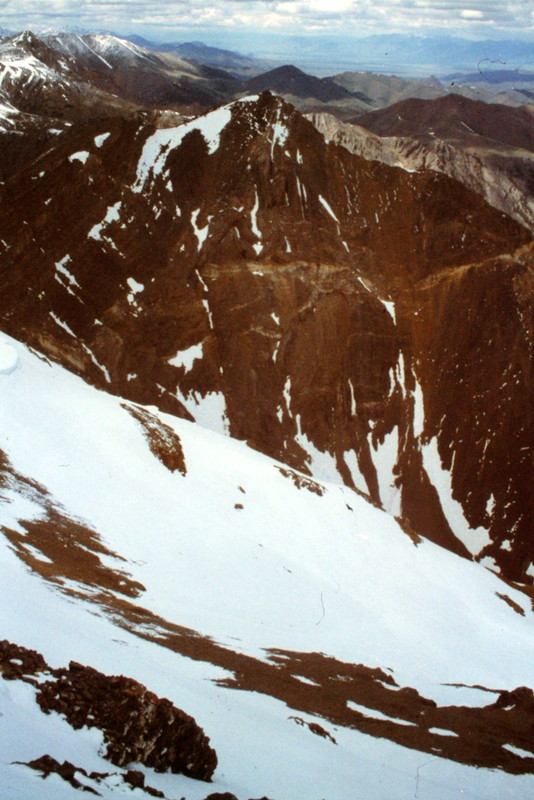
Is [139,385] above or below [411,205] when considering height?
below

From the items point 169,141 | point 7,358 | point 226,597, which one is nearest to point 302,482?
point 226,597

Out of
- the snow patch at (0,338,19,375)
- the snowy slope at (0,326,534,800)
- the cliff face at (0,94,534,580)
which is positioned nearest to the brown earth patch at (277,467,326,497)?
the snowy slope at (0,326,534,800)

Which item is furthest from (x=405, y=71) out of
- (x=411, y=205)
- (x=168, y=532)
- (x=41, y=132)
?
(x=168, y=532)

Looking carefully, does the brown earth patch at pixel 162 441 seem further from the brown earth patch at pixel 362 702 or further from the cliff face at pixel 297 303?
the cliff face at pixel 297 303

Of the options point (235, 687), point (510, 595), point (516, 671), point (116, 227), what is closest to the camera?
point (235, 687)

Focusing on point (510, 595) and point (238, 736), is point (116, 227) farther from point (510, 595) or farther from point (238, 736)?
point (238, 736)

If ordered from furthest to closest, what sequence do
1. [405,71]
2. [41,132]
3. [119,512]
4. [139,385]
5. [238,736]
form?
1. [405,71]
2. [41,132]
3. [139,385]
4. [119,512]
5. [238,736]
